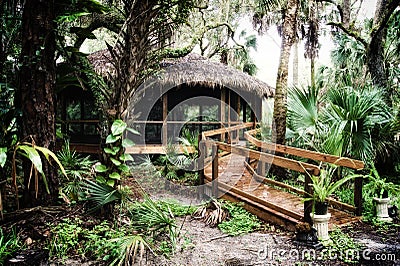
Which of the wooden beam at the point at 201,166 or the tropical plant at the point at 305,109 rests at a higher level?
the tropical plant at the point at 305,109

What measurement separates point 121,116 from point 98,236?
1.35m

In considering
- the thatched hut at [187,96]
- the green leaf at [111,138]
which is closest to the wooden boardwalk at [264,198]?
the green leaf at [111,138]

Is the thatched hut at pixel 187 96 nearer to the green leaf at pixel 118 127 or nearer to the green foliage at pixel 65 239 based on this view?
the green leaf at pixel 118 127

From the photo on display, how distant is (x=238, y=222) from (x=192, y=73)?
589 centimetres

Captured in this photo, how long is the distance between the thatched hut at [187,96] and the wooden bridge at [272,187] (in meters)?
2.33

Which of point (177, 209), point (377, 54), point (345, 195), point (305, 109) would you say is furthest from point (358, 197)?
point (377, 54)

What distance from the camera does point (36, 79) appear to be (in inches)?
144

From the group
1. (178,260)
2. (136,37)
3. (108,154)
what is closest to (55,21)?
(136,37)

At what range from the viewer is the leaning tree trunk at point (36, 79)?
364cm

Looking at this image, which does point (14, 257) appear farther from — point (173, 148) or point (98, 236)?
point (173, 148)

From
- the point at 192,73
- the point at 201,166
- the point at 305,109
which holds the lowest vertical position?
the point at 201,166

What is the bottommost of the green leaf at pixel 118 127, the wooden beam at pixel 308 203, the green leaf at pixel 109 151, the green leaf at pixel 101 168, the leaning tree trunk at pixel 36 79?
the wooden beam at pixel 308 203

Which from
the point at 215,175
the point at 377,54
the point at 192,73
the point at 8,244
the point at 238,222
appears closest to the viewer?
the point at 8,244

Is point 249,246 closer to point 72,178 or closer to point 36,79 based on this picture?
point 72,178
